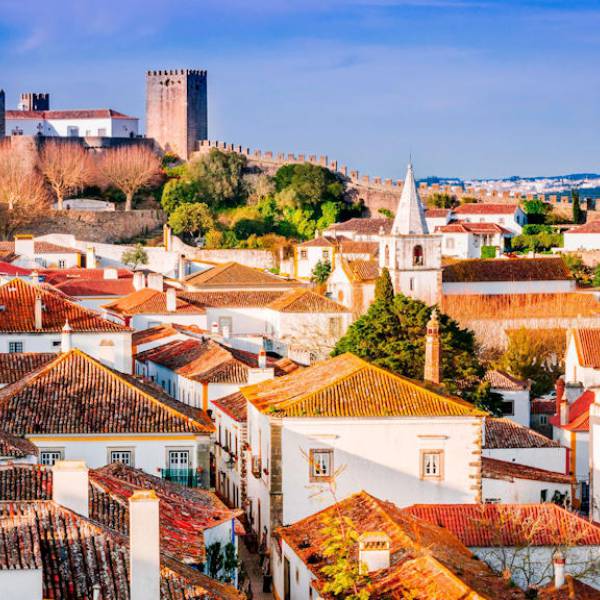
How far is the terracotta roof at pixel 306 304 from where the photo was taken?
56.8 m

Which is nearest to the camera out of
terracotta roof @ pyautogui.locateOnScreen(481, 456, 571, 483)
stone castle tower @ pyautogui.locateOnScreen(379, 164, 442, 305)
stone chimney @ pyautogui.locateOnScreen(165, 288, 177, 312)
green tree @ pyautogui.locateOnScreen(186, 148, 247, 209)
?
terracotta roof @ pyautogui.locateOnScreen(481, 456, 571, 483)

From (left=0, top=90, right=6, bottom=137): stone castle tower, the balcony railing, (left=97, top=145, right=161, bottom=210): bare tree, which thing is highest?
(left=0, top=90, right=6, bottom=137): stone castle tower

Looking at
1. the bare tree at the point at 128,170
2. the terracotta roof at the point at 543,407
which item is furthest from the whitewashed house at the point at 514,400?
the bare tree at the point at 128,170

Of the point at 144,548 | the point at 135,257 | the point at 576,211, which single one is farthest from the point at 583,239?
the point at 144,548

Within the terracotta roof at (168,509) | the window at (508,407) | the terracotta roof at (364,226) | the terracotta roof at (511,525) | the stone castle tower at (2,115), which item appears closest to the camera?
the terracotta roof at (168,509)

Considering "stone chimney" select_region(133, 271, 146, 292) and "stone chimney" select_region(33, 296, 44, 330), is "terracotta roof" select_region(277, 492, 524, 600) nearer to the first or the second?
"stone chimney" select_region(33, 296, 44, 330)

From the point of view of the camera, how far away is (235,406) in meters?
32.1

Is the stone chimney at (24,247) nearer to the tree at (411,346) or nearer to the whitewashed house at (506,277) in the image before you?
the whitewashed house at (506,277)

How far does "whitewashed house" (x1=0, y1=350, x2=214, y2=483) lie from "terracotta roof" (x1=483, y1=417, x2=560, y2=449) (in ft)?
29.1

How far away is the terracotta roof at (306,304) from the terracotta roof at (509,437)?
19.7m

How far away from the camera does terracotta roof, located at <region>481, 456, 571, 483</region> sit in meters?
30.7

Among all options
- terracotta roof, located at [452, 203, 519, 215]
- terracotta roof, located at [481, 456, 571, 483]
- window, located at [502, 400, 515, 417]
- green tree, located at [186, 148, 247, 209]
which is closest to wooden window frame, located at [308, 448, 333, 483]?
terracotta roof, located at [481, 456, 571, 483]

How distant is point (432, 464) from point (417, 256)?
128 ft

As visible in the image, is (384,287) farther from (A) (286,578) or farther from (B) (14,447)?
(A) (286,578)
